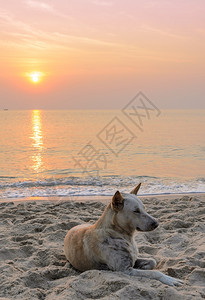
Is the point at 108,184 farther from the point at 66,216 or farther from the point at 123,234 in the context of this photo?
the point at 123,234

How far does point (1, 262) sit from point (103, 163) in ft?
44.2

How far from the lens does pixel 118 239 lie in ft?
14.3

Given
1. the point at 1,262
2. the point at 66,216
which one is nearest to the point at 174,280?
the point at 1,262

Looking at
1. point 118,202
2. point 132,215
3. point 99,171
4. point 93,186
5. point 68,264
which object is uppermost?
point 118,202

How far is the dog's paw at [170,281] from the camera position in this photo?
403 cm

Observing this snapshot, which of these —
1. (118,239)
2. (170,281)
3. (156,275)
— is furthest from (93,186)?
(170,281)

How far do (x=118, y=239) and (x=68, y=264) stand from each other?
96 cm

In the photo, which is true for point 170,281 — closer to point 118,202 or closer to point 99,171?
point 118,202

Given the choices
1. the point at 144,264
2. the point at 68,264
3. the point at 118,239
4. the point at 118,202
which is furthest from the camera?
the point at 68,264

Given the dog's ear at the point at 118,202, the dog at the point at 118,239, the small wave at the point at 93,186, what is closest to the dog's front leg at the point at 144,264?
the dog at the point at 118,239

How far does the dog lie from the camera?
14.0 ft

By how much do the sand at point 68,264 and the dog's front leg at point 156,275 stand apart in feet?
0.26

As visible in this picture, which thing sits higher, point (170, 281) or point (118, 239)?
point (118, 239)

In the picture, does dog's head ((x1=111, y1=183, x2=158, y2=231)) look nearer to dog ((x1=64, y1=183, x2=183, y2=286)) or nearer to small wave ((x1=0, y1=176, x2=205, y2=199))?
dog ((x1=64, y1=183, x2=183, y2=286))
